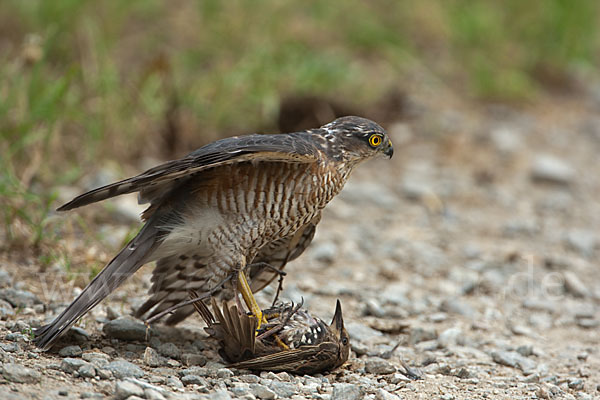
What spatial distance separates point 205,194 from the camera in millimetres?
3910

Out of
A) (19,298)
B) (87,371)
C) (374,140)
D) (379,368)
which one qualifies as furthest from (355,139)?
(19,298)

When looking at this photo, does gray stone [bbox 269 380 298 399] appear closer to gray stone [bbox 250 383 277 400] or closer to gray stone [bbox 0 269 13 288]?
gray stone [bbox 250 383 277 400]

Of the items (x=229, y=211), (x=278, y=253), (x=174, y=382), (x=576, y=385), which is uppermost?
(x=229, y=211)

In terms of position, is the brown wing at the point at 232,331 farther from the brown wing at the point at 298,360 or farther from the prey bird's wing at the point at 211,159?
the prey bird's wing at the point at 211,159

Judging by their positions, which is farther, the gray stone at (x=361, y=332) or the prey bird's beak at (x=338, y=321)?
the gray stone at (x=361, y=332)

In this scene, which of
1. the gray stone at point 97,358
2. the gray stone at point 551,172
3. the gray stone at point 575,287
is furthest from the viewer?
the gray stone at point 551,172

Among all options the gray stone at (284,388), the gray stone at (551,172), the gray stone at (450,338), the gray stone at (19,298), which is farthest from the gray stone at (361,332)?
the gray stone at (551,172)

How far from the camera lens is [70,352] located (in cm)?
362

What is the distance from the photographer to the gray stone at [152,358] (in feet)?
12.0

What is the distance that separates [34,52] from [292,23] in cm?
421

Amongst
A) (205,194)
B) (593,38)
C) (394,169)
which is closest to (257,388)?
(205,194)

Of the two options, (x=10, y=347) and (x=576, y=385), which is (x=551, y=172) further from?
(x=10, y=347)

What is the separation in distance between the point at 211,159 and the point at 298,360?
1.03m

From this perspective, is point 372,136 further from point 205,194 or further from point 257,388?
point 257,388
